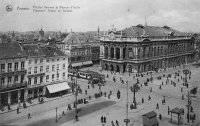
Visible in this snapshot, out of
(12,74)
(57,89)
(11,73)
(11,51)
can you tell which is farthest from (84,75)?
(11,73)

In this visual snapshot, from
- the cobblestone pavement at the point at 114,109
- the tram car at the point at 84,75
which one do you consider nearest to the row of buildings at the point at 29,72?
the cobblestone pavement at the point at 114,109

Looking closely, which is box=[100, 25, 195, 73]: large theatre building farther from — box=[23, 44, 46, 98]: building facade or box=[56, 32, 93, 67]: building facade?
box=[23, 44, 46, 98]: building facade

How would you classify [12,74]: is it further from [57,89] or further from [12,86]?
[57,89]

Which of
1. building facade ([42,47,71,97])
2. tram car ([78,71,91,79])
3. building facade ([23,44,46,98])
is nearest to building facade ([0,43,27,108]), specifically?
building facade ([23,44,46,98])

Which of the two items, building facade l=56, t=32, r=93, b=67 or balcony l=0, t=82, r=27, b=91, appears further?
building facade l=56, t=32, r=93, b=67

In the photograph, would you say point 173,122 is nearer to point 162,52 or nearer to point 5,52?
point 5,52

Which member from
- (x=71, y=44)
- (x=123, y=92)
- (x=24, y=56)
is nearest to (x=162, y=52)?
(x=71, y=44)
